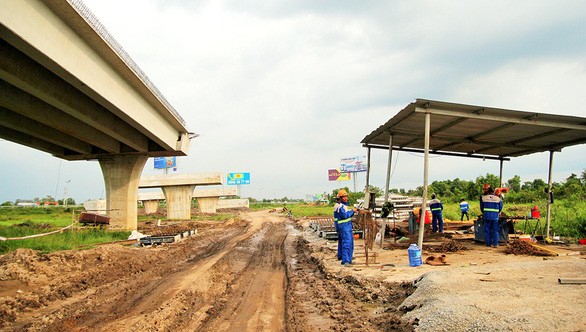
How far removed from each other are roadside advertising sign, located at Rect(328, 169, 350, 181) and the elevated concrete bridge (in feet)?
259

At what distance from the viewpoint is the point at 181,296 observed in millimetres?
6922

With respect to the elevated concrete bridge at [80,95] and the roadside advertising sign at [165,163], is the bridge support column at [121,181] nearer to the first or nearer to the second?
the elevated concrete bridge at [80,95]

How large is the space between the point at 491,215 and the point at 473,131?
2885 millimetres

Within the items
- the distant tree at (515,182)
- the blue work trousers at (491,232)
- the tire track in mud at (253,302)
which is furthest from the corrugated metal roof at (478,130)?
the distant tree at (515,182)

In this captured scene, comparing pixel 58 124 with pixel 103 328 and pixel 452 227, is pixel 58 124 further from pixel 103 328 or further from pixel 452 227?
pixel 452 227

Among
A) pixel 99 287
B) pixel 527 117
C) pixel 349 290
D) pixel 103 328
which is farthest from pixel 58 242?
pixel 527 117

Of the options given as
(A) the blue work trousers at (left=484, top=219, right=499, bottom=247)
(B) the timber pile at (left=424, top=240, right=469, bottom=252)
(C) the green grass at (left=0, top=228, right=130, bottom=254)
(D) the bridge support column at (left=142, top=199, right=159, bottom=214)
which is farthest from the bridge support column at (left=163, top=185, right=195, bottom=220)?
(A) the blue work trousers at (left=484, top=219, right=499, bottom=247)

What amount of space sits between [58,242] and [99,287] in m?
7.36

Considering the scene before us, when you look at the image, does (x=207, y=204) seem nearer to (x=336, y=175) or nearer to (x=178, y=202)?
(x=178, y=202)

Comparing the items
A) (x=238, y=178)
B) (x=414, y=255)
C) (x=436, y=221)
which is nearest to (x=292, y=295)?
(x=414, y=255)

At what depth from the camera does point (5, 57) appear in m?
10.8

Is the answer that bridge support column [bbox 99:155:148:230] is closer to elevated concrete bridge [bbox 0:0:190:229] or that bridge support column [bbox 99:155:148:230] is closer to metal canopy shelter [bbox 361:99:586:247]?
elevated concrete bridge [bbox 0:0:190:229]

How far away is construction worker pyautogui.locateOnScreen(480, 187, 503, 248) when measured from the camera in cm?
1140

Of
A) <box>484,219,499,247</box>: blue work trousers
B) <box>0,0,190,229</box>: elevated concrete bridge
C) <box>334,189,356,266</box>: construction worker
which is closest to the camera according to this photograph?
<box>334,189,356,266</box>: construction worker
